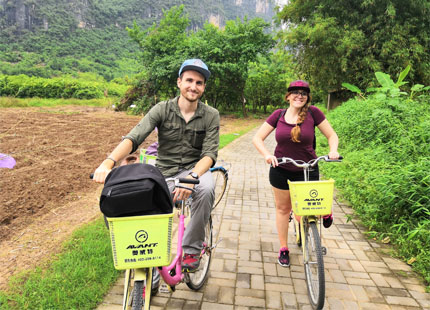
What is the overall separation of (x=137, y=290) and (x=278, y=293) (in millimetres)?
Answer: 1612

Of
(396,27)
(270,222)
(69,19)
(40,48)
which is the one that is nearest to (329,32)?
(396,27)

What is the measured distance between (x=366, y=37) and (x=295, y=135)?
15.1 metres

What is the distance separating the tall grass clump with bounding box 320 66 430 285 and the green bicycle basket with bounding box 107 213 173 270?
286 centimetres

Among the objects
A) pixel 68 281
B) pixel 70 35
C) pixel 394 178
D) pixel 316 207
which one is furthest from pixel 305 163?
pixel 70 35

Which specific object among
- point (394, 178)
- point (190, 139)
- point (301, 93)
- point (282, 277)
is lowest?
point (282, 277)

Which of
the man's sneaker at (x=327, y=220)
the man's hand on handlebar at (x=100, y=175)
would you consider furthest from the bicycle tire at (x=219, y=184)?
the man's hand on handlebar at (x=100, y=175)

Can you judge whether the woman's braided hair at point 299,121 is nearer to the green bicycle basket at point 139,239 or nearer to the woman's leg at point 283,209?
the woman's leg at point 283,209

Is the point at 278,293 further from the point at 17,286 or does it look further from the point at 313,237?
the point at 17,286

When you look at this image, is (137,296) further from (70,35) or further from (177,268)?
(70,35)

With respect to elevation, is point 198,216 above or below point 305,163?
below

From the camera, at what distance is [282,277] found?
290 centimetres

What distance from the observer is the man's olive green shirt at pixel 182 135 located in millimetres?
2430

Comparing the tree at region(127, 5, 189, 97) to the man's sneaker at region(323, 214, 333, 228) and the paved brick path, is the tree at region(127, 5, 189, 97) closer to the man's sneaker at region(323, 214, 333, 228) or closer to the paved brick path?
the paved brick path

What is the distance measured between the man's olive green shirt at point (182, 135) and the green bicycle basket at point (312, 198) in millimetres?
759
